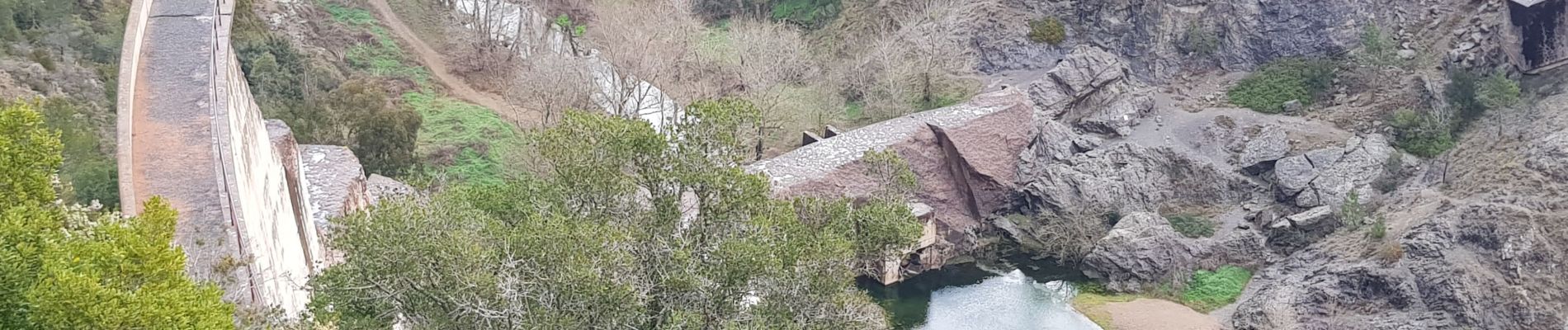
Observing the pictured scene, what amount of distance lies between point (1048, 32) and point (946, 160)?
1025 centimetres

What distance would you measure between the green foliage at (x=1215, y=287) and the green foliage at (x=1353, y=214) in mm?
2415

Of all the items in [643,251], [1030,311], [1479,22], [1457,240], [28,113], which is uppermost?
[28,113]

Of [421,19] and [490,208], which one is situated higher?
[490,208]

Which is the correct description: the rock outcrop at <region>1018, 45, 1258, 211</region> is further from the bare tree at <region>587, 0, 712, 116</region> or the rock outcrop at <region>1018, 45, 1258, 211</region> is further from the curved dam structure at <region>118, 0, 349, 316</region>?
the curved dam structure at <region>118, 0, 349, 316</region>

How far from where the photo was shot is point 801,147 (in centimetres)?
3350

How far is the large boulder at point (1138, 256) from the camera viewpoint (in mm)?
30922

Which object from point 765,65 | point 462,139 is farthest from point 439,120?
point 765,65

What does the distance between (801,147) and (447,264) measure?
21.8m

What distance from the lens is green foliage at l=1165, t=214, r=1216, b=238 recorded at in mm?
32781

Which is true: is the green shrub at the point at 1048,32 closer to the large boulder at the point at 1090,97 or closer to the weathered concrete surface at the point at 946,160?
the large boulder at the point at 1090,97

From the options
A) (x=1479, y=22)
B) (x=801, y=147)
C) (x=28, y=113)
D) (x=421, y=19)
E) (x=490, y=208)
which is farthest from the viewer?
(x=421, y=19)

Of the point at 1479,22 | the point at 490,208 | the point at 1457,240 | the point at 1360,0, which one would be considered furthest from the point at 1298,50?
the point at 490,208

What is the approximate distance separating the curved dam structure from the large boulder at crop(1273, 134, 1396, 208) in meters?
23.0

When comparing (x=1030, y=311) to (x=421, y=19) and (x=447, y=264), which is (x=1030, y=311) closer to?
(x=447, y=264)
